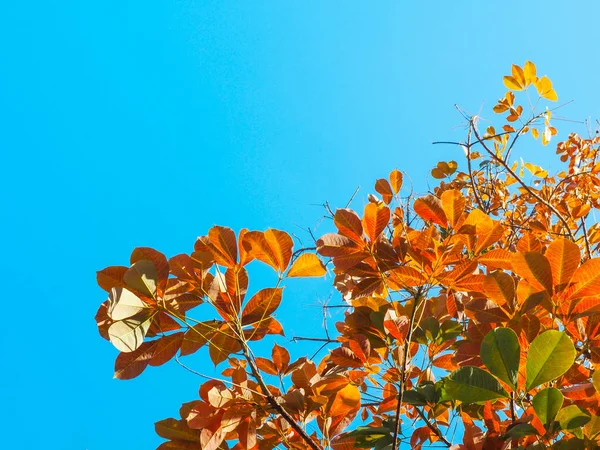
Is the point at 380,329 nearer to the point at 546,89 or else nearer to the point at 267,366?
the point at 267,366

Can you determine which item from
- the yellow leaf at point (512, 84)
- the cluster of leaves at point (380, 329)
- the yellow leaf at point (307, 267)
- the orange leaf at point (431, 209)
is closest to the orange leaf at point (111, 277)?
the cluster of leaves at point (380, 329)

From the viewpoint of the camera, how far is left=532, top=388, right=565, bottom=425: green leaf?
0.69m

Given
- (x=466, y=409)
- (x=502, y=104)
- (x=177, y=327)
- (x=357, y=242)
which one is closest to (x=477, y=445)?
(x=466, y=409)

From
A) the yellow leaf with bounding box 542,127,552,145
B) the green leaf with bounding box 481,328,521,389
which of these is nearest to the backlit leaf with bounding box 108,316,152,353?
the green leaf with bounding box 481,328,521,389

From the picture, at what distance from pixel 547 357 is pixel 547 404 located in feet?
0.22

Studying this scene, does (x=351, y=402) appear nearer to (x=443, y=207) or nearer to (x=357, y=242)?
(x=357, y=242)

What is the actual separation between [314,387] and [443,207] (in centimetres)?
44

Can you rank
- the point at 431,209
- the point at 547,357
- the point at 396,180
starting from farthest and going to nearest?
Result: the point at 396,180, the point at 431,209, the point at 547,357

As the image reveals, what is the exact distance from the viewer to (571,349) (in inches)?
26.4

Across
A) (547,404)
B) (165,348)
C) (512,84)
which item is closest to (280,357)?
(165,348)

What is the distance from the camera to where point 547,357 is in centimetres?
68

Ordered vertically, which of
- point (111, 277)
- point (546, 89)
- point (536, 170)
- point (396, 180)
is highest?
point (536, 170)

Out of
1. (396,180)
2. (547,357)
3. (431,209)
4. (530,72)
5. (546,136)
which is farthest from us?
(546,136)

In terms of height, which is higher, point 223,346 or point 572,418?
point 223,346
